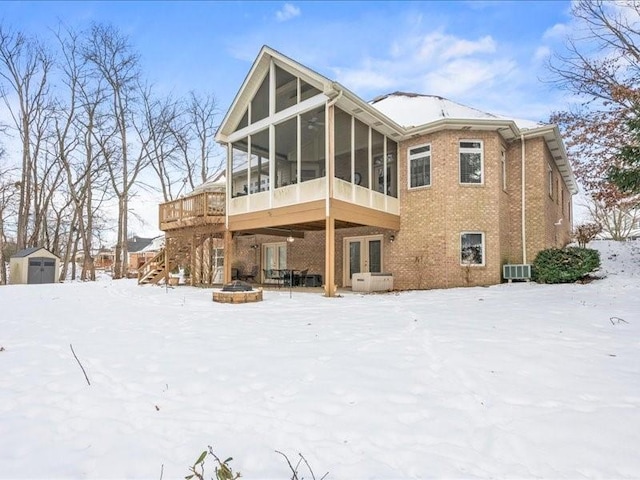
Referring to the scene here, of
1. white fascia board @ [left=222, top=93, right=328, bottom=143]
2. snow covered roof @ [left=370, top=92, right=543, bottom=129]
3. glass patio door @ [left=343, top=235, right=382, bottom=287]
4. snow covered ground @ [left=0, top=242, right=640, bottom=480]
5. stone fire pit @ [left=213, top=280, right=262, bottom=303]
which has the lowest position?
snow covered ground @ [left=0, top=242, right=640, bottom=480]

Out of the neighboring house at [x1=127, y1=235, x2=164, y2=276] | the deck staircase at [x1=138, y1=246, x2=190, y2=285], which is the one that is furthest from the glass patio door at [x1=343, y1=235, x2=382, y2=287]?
the neighboring house at [x1=127, y1=235, x2=164, y2=276]

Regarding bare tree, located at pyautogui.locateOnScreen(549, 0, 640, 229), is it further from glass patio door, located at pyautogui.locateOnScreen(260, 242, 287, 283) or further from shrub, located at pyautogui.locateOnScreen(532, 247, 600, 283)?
glass patio door, located at pyautogui.locateOnScreen(260, 242, 287, 283)

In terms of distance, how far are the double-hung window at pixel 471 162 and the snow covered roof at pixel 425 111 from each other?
0.87 metres

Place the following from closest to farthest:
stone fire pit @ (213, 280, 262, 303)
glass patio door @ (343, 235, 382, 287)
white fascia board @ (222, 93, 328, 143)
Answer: stone fire pit @ (213, 280, 262, 303) < white fascia board @ (222, 93, 328, 143) < glass patio door @ (343, 235, 382, 287)

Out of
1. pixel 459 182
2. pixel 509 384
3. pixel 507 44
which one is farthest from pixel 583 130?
pixel 509 384

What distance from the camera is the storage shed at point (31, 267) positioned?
658 inches

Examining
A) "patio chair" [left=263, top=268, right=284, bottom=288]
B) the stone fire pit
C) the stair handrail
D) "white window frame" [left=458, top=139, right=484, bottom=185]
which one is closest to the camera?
the stone fire pit

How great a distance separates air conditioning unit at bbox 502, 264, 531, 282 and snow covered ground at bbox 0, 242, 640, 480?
19.5ft

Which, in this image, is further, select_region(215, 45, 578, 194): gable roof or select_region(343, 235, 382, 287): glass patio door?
select_region(343, 235, 382, 287): glass patio door

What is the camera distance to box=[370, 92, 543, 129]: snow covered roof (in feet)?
39.7

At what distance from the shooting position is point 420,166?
40.5 ft

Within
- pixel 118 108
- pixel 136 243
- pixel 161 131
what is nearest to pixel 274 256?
pixel 161 131

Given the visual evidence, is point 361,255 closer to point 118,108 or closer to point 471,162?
point 471,162

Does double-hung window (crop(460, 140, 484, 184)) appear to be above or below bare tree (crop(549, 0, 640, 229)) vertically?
below
